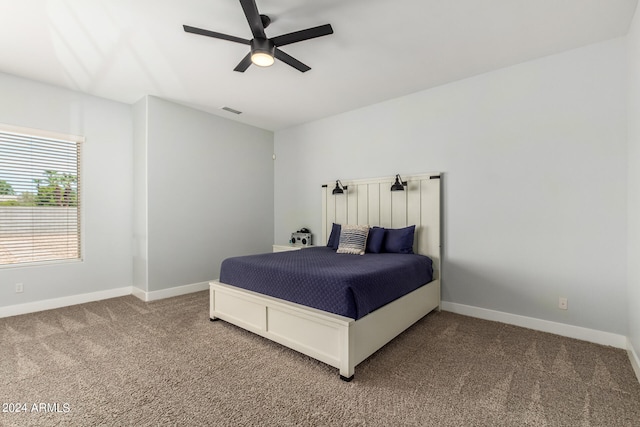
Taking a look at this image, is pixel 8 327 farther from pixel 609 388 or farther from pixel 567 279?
pixel 567 279

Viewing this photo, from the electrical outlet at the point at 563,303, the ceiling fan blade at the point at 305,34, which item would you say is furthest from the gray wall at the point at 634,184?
the ceiling fan blade at the point at 305,34

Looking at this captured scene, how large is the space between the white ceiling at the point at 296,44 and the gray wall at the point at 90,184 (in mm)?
216

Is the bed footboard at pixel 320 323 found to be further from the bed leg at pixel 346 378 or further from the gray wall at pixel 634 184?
the gray wall at pixel 634 184

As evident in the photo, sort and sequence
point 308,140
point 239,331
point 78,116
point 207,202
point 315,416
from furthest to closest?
1. point 308,140
2. point 207,202
3. point 78,116
4. point 239,331
5. point 315,416

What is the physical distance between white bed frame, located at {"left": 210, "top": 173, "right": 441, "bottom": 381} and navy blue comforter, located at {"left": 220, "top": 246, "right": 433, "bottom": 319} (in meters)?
0.07

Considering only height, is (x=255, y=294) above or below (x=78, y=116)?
below

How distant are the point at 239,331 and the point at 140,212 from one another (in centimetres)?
230

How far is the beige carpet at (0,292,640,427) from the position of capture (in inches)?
65.9

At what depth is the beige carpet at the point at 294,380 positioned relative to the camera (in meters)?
1.67

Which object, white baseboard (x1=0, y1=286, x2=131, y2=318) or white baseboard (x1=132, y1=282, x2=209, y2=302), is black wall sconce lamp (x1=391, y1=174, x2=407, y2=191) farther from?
white baseboard (x1=0, y1=286, x2=131, y2=318)

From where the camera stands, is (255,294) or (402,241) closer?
(255,294)

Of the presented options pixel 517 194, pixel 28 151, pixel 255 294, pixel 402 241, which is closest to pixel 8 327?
pixel 28 151

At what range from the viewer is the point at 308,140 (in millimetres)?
4949

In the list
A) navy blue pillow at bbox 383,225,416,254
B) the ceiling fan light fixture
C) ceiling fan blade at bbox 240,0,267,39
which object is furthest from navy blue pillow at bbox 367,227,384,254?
ceiling fan blade at bbox 240,0,267,39
